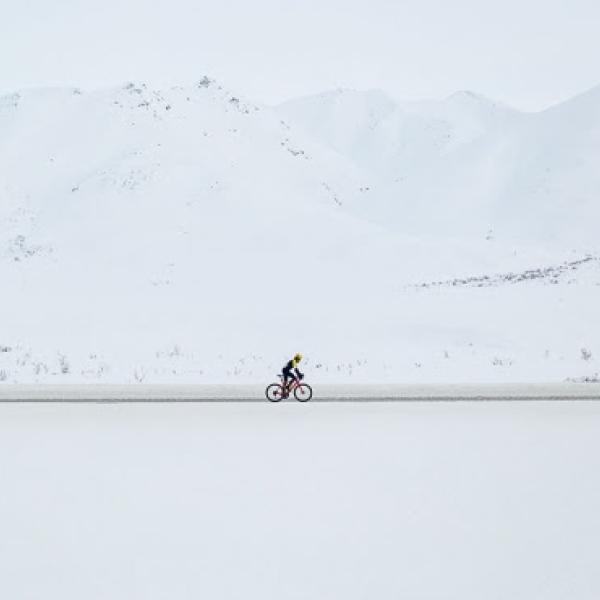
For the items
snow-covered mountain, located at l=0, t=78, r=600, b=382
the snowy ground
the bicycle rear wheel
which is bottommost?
the snowy ground

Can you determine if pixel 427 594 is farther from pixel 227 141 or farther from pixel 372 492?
pixel 227 141

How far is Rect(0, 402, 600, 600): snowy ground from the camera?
238 inches

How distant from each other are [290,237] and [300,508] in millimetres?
69114

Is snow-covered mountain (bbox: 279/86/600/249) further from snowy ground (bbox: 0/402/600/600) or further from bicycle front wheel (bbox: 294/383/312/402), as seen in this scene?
snowy ground (bbox: 0/402/600/600)

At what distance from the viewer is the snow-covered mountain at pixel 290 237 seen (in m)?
28.5

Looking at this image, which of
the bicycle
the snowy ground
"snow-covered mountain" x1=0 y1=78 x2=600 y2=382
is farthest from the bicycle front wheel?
"snow-covered mountain" x1=0 y1=78 x2=600 y2=382

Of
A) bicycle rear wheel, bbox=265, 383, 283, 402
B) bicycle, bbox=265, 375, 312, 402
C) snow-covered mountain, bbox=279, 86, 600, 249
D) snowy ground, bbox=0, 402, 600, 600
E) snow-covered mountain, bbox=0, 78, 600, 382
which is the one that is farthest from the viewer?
snow-covered mountain, bbox=279, 86, 600, 249

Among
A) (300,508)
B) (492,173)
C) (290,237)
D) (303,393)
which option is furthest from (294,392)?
(492,173)

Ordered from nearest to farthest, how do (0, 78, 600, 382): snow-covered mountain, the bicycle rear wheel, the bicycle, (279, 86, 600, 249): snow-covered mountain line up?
the bicycle → the bicycle rear wheel → (0, 78, 600, 382): snow-covered mountain → (279, 86, 600, 249): snow-covered mountain

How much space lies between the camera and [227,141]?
103375mm

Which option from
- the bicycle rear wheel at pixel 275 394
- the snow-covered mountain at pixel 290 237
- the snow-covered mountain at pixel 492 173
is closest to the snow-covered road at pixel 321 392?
the bicycle rear wheel at pixel 275 394

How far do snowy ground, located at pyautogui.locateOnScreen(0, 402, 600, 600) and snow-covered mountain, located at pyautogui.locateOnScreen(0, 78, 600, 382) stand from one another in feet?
33.7

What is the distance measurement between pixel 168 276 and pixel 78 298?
13113mm

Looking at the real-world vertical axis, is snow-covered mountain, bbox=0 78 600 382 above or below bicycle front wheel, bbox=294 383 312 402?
above
